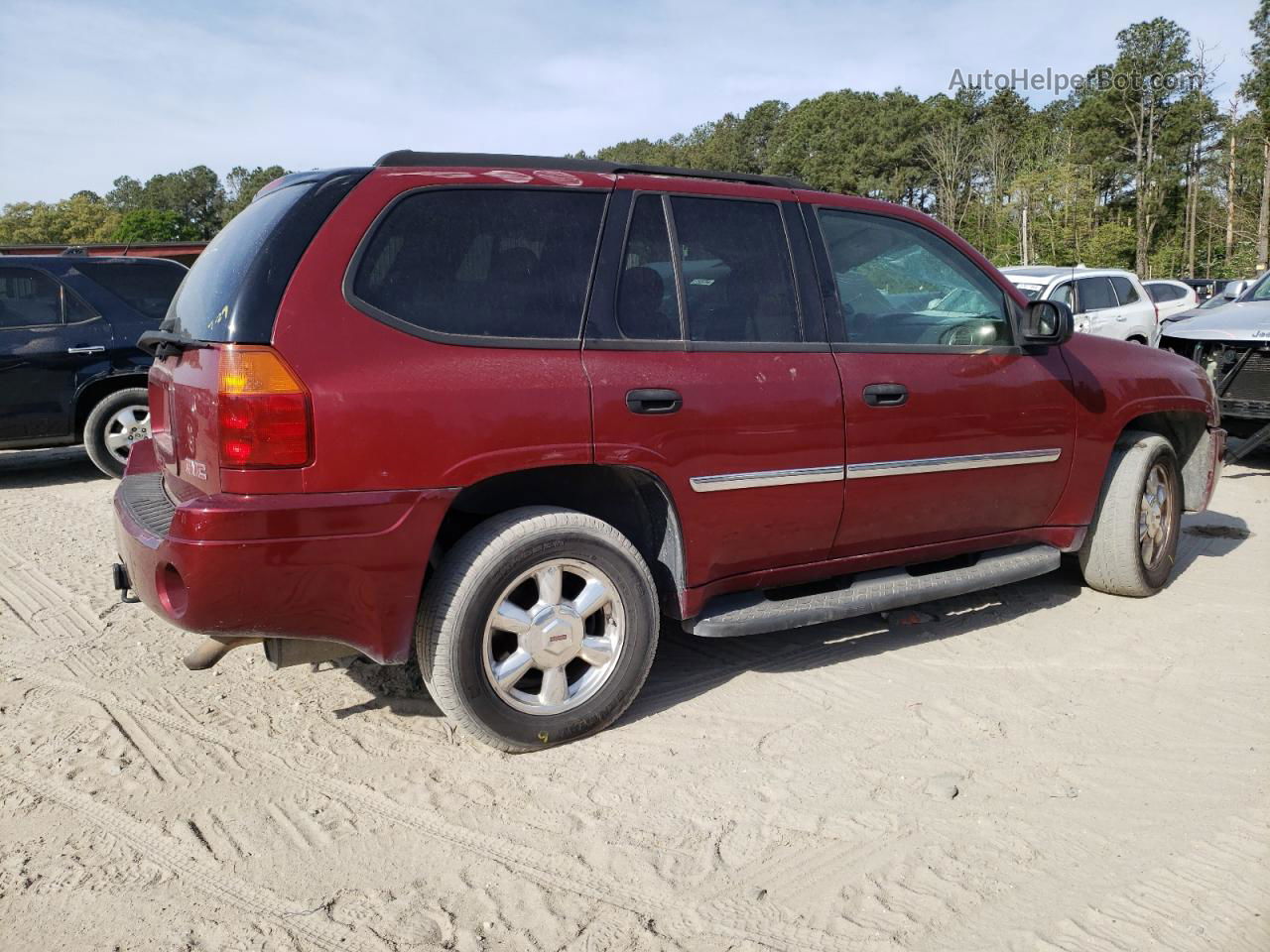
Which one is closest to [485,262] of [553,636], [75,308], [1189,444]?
[553,636]

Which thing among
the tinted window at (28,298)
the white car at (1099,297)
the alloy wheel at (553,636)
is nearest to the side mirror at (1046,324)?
the alloy wheel at (553,636)

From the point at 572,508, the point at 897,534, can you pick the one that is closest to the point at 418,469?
the point at 572,508

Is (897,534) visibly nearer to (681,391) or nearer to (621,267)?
(681,391)

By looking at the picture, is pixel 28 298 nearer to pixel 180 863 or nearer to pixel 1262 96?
pixel 180 863

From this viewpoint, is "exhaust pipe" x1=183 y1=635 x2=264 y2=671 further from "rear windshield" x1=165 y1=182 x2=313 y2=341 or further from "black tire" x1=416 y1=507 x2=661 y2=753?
"rear windshield" x1=165 y1=182 x2=313 y2=341

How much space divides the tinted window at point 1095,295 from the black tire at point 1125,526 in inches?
344

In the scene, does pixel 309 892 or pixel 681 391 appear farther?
pixel 681 391

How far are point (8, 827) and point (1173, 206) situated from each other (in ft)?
166

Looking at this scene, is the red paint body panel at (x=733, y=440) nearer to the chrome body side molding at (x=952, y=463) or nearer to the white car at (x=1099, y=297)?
the chrome body side molding at (x=952, y=463)

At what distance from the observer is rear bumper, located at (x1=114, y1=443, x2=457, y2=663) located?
109 inches

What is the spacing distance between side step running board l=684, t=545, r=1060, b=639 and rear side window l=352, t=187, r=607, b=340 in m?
1.14

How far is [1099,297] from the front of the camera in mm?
13234

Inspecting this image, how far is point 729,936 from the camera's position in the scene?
2.40 metres

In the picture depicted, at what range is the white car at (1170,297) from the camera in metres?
16.9
